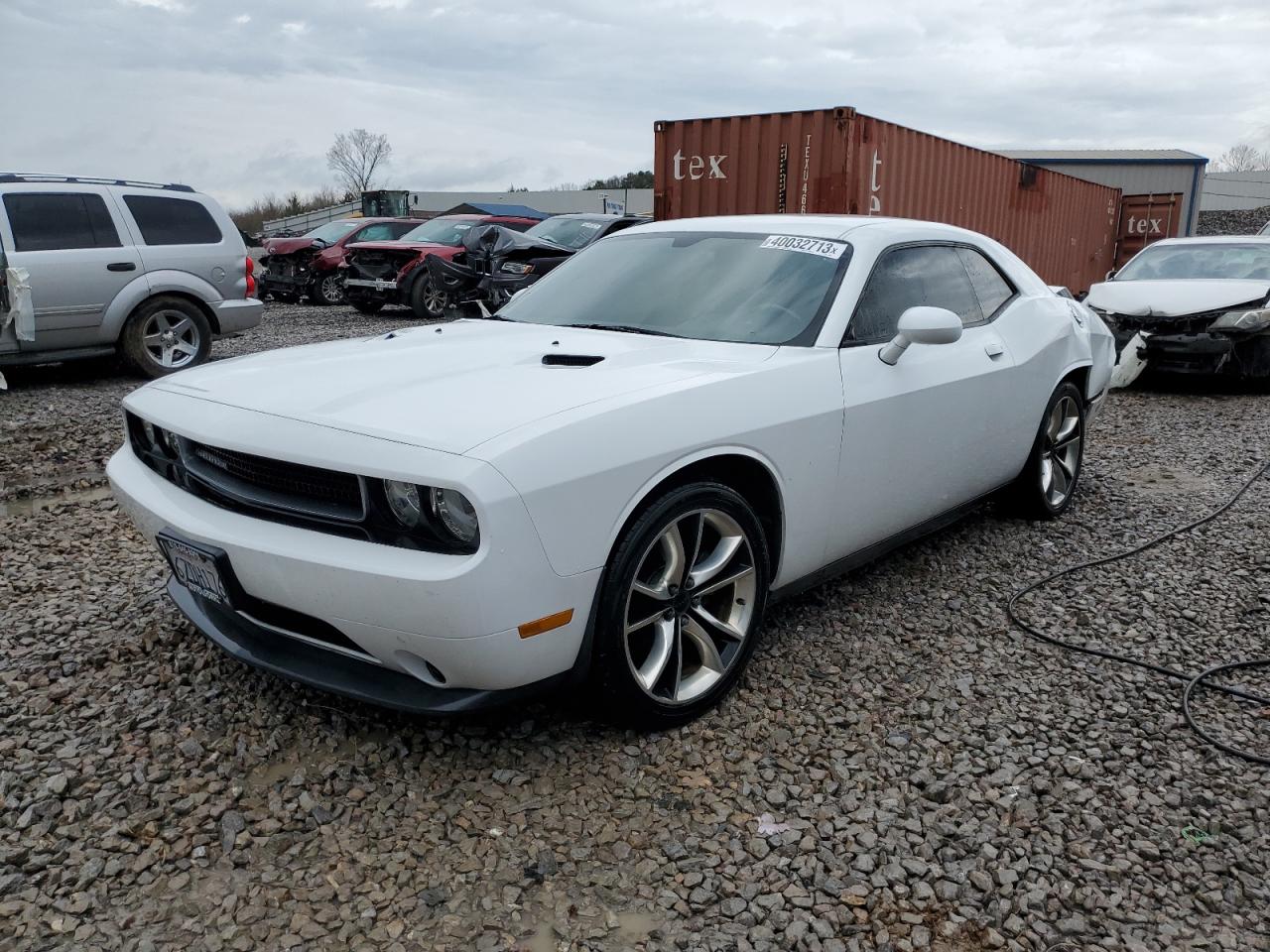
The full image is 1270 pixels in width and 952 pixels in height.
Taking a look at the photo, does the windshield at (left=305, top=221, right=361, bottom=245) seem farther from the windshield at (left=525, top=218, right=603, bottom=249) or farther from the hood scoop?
the hood scoop

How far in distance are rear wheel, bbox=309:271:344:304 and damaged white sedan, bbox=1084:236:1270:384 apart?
11686 mm

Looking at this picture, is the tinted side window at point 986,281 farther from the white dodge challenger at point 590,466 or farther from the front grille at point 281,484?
the front grille at point 281,484

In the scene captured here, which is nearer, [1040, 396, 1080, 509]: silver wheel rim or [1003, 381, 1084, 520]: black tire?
[1003, 381, 1084, 520]: black tire

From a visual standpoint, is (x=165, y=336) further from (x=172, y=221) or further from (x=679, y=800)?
(x=679, y=800)

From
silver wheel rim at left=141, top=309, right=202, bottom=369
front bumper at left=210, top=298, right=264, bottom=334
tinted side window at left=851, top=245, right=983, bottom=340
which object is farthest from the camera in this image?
front bumper at left=210, top=298, right=264, bottom=334

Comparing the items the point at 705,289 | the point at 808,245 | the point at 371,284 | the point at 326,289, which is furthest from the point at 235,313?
the point at 326,289

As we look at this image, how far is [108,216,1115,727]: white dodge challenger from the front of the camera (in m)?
2.36

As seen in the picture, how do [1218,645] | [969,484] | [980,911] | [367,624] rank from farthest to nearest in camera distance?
[969,484]
[1218,645]
[367,624]
[980,911]

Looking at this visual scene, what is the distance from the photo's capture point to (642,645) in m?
2.84

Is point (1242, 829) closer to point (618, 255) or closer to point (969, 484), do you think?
point (969, 484)

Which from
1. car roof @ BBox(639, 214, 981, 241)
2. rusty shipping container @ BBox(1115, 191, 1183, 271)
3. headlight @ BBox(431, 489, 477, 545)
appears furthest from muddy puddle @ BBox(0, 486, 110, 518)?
rusty shipping container @ BBox(1115, 191, 1183, 271)

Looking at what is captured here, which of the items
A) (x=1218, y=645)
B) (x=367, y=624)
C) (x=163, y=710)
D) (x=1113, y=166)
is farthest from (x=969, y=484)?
(x=1113, y=166)

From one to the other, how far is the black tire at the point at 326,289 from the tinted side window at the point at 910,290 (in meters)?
13.6

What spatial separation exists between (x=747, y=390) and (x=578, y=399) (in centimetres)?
58
